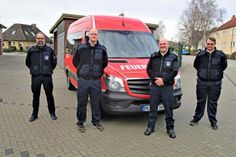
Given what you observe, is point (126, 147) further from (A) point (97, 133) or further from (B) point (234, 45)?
(B) point (234, 45)

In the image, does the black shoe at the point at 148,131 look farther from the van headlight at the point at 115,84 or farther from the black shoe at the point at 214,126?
the black shoe at the point at 214,126

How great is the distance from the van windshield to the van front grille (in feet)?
3.51

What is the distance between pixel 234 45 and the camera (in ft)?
218

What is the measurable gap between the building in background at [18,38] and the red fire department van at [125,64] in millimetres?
57822

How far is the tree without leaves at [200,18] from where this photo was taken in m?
54.4

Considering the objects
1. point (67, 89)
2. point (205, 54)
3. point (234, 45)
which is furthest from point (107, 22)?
point (234, 45)

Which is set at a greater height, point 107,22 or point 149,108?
point 107,22

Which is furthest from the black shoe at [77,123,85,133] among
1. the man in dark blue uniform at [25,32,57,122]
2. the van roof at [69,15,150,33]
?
the van roof at [69,15,150,33]

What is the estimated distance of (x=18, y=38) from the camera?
6228cm

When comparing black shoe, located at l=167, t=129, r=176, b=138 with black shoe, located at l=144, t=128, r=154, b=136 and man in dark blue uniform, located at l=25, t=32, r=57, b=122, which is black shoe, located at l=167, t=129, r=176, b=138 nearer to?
black shoe, located at l=144, t=128, r=154, b=136

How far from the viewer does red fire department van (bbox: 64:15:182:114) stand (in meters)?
5.10

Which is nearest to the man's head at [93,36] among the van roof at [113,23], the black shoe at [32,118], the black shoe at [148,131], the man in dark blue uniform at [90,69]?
the man in dark blue uniform at [90,69]

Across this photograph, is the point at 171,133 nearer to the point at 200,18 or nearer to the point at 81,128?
the point at 81,128

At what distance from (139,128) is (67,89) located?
4.99 meters
